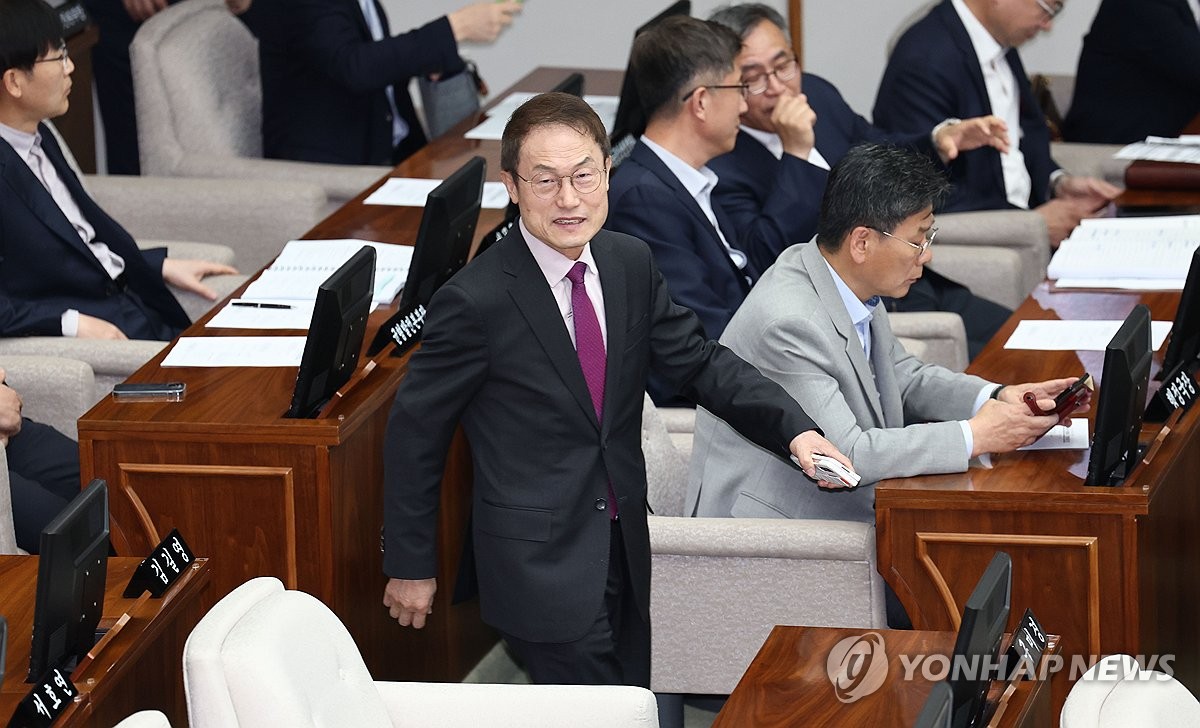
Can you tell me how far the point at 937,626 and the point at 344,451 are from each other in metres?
1.06

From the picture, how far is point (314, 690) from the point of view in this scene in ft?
8.12

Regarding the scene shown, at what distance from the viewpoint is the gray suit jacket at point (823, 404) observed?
10.6 ft

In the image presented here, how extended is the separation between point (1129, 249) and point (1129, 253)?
42 millimetres

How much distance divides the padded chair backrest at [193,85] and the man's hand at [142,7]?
71 cm

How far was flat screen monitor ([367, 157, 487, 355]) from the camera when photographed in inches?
144

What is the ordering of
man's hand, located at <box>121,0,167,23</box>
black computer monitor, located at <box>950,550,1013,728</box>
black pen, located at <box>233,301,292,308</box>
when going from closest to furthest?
black computer monitor, located at <box>950,550,1013,728</box> → black pen, located at <box>233,301,292,308</box> → man's hand, located at <box>121,0,167,23</box>

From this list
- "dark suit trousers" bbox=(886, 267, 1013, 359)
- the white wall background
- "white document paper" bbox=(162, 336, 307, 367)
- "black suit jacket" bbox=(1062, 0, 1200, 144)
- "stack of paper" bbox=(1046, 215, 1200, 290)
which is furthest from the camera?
the white wall background

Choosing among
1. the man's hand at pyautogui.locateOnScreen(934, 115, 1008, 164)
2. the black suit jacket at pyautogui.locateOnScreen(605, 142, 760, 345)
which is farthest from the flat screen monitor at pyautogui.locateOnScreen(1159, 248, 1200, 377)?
the man's hand at pyautogui.locateOnScreen(934, 115, 1008, 164)

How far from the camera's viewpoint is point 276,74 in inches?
227

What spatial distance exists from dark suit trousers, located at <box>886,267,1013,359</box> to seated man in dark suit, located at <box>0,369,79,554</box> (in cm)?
203

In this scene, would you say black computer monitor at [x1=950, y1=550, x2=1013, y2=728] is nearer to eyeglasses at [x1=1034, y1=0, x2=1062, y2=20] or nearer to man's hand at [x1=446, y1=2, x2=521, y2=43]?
eyeglasses at [x1=1034, y1=0, x2=1062, y2=20]

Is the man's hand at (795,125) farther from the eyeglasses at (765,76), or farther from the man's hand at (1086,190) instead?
the man's hand at (1086,190)

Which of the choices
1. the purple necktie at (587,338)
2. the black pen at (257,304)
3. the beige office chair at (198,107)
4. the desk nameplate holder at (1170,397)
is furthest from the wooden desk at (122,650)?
the beige office chair at (198,107)

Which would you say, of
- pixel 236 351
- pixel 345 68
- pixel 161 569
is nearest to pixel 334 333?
pixel 236 351
